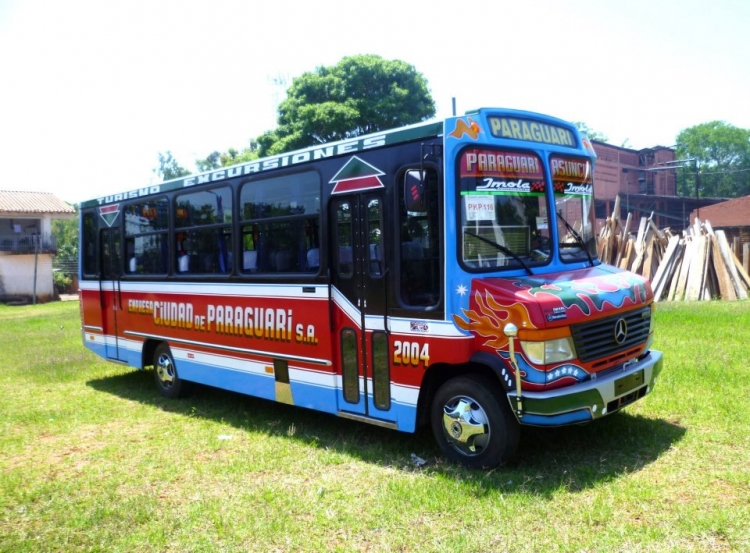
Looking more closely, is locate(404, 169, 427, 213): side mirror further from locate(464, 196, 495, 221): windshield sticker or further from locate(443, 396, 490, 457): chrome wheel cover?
locate(443, 396, 490, 457): chrome wheel cover

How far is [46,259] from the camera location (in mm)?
38094

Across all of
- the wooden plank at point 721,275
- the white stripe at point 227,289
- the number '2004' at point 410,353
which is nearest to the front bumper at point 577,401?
the number '2004' at point 410,353

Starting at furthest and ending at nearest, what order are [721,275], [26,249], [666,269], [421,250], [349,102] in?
[26,249], [349,102], [666,269], [721,275], [421,250]

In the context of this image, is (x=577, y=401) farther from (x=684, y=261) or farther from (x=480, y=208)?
(x=684, y=261)

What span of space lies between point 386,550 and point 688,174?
7269 centimetres

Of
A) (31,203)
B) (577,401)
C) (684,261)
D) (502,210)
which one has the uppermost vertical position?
(31,203)

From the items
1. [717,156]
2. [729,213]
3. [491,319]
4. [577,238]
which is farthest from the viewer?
[717,156]

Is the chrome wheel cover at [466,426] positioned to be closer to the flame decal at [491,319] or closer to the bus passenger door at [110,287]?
the flame decal at [491,319]

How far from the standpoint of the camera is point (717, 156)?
240 ft

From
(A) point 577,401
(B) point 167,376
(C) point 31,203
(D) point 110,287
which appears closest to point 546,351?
(A) point 577,401

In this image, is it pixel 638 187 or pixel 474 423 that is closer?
pixel 474 423

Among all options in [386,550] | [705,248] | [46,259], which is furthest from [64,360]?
[46,259]

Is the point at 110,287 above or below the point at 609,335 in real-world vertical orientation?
above

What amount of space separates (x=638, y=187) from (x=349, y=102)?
97.0 feet
